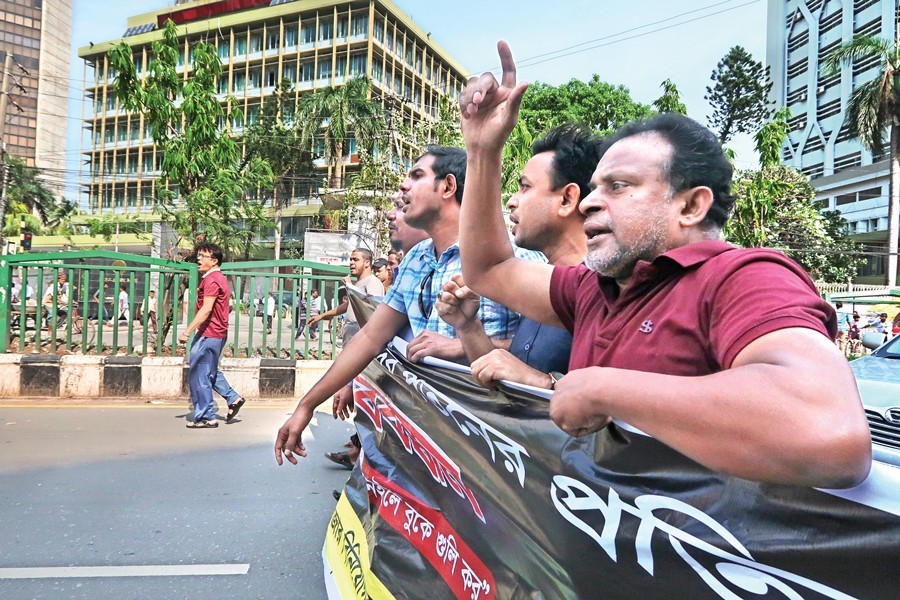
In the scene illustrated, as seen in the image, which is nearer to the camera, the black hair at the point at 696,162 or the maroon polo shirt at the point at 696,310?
the maroon polo shirt at the point at 696,310

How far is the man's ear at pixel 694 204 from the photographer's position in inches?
60.4

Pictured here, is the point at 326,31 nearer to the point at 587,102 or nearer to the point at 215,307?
the point at 587,102

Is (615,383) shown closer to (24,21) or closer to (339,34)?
(339,34)

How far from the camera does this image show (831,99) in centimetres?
4288

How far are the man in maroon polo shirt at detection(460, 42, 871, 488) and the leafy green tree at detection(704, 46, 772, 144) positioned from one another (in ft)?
110

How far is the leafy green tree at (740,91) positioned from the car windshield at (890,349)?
29914 millimetres

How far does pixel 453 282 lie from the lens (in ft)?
6.93

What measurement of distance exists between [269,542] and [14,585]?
1158 mm

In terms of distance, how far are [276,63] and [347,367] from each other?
4763 centimetres

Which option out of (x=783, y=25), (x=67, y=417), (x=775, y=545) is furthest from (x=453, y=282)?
(x=783, y=25)

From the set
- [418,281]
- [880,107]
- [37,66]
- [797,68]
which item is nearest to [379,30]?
[797,68]

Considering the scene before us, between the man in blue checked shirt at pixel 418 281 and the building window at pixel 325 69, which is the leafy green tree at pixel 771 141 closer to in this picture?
the man in blue checked shirt at pixel 418 281

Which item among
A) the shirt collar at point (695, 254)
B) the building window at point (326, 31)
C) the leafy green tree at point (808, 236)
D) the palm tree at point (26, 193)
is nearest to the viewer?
the shirt collar at point (695, 254)

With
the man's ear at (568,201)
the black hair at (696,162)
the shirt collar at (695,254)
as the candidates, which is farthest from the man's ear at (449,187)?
the shirt collar at (695,254)
